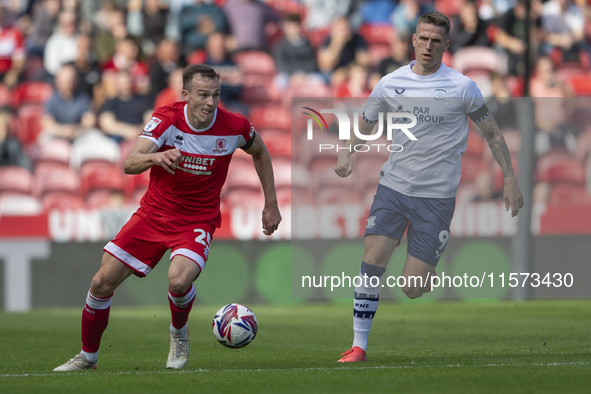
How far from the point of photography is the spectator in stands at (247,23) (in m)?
17.7

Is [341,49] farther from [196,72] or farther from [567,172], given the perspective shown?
[196,72]

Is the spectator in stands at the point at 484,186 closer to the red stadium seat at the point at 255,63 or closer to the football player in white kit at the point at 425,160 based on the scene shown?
the football player in white kit at the point at 425,160

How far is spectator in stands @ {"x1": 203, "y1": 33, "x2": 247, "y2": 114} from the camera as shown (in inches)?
651

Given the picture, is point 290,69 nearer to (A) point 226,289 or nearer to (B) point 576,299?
(A) point 226,289

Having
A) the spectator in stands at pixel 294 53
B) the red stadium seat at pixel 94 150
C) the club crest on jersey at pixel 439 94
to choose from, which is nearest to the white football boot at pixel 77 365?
the club crest on jersey at pixel 439 94

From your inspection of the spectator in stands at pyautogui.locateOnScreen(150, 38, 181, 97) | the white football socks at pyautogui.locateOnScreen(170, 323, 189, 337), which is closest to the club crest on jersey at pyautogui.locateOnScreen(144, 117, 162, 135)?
the white football socks at pyautogui.locateOnScreen(170, 323, 189, 337)

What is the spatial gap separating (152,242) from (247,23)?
11197 millimetres

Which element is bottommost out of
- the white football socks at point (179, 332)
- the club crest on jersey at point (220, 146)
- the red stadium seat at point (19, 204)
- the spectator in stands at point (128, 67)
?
the white football socks at point (179, 332)

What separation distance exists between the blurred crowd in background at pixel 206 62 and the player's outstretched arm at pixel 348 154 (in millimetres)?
6450

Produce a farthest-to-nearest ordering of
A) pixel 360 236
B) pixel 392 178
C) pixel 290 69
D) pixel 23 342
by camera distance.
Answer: pixel 290 69, pixel 360 236, pixel 23 342, pixel 392 178

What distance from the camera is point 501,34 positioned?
16766mm

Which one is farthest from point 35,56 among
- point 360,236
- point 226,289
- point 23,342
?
point 23,342

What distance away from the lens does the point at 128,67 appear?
17.2 m

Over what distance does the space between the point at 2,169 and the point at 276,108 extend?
185 inches
